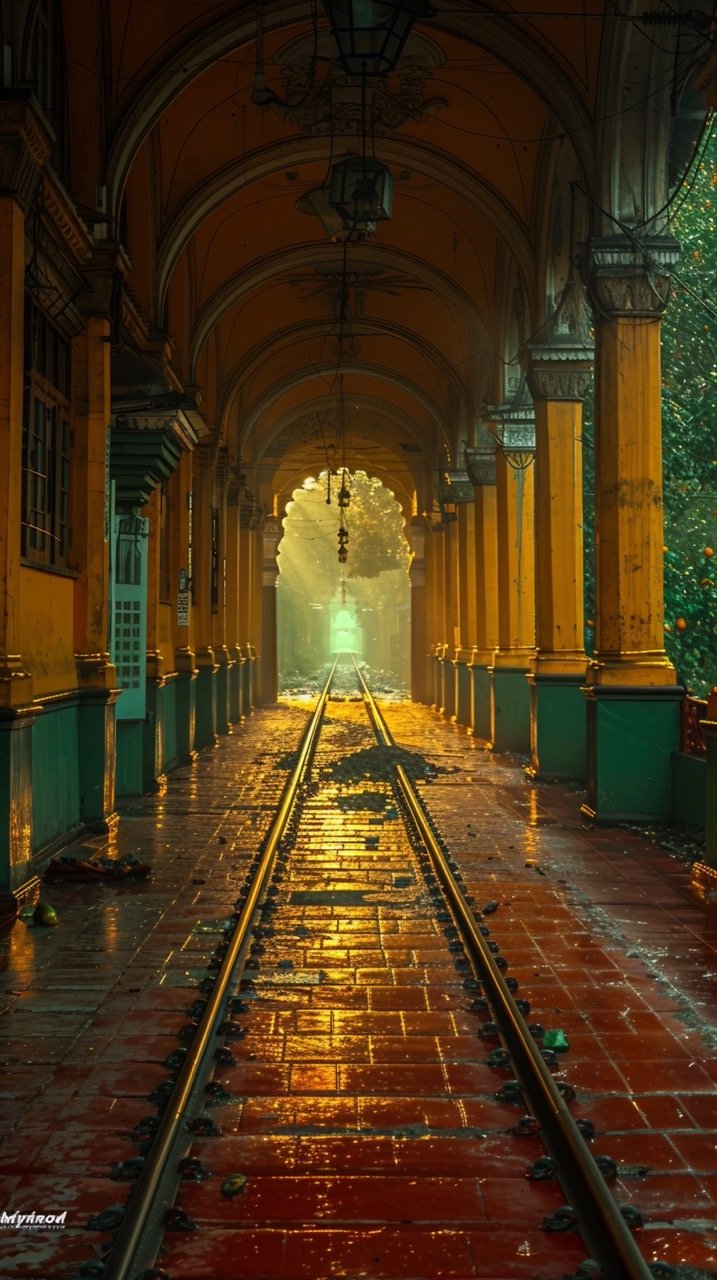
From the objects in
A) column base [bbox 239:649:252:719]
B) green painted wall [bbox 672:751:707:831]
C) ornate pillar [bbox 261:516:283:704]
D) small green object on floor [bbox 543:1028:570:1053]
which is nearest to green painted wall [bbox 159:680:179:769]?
green painted wall [bbox 672:751:707:831]

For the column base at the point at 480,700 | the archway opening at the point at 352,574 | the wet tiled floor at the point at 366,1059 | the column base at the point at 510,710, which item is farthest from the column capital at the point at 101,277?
the archway opening at the point at 352,574

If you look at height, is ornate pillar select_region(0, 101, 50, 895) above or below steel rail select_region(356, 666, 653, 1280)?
above

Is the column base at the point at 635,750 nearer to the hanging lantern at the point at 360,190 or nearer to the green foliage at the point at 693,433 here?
the hanging lantern at the point at 360,190

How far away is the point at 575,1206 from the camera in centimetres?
340

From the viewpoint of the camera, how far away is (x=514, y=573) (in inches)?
679

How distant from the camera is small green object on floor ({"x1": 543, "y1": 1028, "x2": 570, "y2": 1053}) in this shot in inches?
188

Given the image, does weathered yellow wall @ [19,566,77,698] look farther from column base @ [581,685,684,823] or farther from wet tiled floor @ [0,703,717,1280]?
column base @ [581,685,684,823]

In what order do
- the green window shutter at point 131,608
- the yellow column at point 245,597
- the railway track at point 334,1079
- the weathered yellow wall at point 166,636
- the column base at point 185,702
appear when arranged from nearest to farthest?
the railway track at point 334,1079 < the green window shutter at point 131,608 < the weathered yellow wall at point 166,636 < the column base at point 185,702 < the yellow column at point 245,597

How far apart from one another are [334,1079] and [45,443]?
20.3 feet

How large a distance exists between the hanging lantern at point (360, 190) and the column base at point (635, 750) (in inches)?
176

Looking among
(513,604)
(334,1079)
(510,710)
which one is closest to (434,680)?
(510,710)

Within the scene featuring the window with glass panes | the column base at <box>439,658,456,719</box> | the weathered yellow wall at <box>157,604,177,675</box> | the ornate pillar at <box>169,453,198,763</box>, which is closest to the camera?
the window with glass panes

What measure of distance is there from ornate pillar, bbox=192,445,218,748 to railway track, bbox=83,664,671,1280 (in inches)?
421

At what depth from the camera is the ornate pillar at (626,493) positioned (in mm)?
10531
